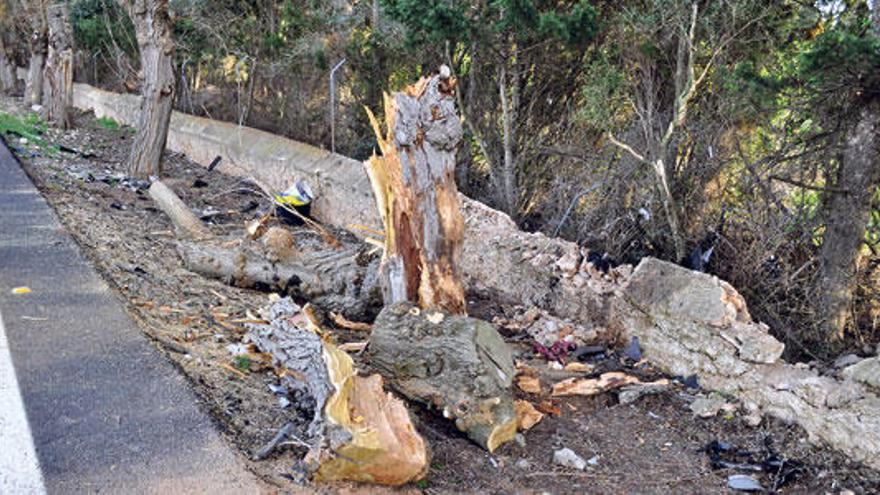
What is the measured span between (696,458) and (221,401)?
2796 mm

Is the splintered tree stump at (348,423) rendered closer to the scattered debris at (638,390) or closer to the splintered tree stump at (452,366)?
the splintered tree stump at (452,366)

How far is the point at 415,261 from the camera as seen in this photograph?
5066mm

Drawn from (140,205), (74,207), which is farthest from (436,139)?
(140,205)

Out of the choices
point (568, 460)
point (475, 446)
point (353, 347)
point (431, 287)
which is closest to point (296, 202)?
point (353, 347)

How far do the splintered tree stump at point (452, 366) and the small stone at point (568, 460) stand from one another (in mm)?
281

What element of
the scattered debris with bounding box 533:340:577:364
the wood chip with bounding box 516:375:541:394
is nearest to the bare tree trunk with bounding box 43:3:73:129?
the scattered debris with bounding box 533:340:577:364

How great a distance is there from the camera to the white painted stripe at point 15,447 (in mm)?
2908

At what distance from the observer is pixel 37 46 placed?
738 inches

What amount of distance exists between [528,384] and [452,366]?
807 millimetres

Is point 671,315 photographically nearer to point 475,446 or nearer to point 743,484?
point 743,484

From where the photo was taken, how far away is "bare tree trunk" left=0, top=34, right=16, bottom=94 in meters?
24.7

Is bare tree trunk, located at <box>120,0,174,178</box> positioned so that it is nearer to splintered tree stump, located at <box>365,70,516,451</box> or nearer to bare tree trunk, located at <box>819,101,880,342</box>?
splintered tree stump, located at <box>365,70,516,451</box>

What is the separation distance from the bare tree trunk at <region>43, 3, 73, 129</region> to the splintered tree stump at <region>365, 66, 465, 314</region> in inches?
516

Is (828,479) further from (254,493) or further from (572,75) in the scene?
(572,75)
